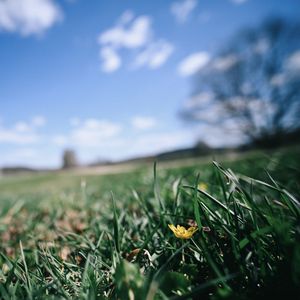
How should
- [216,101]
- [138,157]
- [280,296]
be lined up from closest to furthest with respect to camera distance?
[280,296]
[216,101]
[138,157]

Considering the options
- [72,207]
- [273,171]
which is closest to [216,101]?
[273,171]

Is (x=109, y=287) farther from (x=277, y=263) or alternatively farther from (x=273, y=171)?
(x=273, y=171)

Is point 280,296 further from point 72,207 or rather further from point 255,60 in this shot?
point 255,60

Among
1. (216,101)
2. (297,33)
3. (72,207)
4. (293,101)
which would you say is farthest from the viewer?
(216,101)

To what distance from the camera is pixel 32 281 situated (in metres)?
0.64

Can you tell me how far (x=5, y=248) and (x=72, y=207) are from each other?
73cm

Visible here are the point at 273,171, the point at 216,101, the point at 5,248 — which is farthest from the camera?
the point at 216,101

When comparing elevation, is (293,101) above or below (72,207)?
above

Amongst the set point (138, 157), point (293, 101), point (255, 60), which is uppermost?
point (255, 60)

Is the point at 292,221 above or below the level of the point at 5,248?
above

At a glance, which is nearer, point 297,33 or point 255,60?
point 297,33

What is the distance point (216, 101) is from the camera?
1862 cm

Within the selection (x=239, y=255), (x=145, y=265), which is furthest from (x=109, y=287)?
(x=239, y=255)

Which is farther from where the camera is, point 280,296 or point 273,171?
point 273,171
